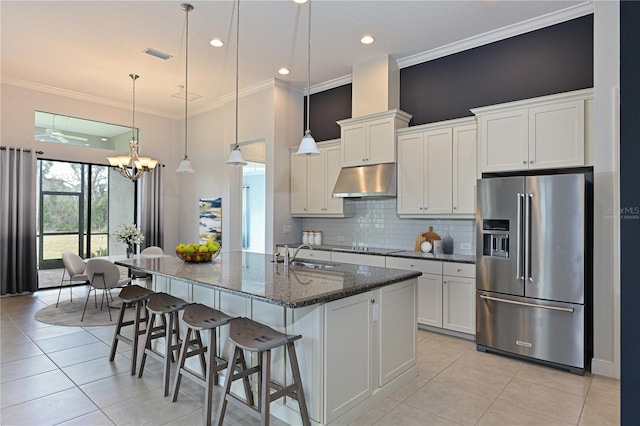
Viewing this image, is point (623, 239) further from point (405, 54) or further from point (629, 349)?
point (405, 54)

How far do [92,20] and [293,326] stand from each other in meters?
4.05

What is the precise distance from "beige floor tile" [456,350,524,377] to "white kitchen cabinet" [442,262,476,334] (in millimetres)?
351

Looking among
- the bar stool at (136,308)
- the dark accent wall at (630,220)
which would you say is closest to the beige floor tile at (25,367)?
the bar stool at (136,308)

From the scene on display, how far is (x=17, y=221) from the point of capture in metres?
6.00

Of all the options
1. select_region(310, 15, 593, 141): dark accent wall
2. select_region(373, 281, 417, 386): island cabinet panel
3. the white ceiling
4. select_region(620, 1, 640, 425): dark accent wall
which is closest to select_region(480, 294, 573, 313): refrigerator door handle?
select_region(373, 281, 417, 386): island cabinet panel

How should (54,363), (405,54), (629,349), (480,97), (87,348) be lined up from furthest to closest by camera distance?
1. (405,54)
2. (480,97)
3. (87,348)
4. (54,363)
5. (629,349)

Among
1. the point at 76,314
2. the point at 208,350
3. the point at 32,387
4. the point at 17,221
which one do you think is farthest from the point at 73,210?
the point at 208,350

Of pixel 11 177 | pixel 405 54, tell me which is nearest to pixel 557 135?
pixel 405 54

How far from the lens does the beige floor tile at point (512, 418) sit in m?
2.53

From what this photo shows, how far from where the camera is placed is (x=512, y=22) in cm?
412

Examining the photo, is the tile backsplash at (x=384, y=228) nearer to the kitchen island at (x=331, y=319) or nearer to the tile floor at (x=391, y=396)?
the tile floor at (x=391, y=396)

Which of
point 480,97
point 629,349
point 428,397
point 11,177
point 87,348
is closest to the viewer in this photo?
point 629,349

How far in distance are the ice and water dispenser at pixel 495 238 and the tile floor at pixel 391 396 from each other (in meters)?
1.04

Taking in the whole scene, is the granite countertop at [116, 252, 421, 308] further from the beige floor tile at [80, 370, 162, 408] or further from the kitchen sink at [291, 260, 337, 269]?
the beige floor tile at [80, 370, 162, 408]
